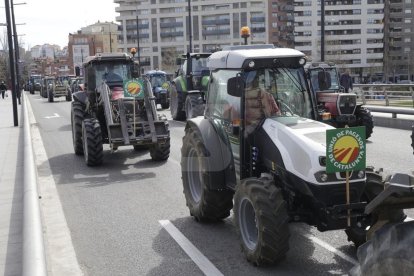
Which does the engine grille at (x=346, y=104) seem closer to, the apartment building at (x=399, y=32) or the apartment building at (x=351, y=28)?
the apartment building at (x=351, y=28)

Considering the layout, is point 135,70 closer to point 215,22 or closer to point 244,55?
point 244,55

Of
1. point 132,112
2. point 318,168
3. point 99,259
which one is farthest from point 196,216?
point 132,112

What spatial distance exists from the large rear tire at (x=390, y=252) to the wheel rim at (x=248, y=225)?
6.65ft

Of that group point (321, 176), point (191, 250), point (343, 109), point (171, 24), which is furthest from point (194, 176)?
point (171, 24)

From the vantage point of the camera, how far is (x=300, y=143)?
5.17m

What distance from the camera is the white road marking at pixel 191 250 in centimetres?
552

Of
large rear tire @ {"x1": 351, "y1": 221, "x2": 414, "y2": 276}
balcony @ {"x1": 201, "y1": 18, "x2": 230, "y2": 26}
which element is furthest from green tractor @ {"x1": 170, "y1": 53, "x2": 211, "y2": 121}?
balcony @ {"x1": 201, "y1": 18, "x2": 230, "y2": 26}

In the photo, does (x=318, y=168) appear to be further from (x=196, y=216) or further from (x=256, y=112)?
(x=196, y=216)

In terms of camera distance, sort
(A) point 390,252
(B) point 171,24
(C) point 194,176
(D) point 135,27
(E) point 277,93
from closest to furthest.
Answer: (A) point 390,252 → (E) point 277,93 → (C) point 194,176 → (B) point 171,24 → (D) point 135,27

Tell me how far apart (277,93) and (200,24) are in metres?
131

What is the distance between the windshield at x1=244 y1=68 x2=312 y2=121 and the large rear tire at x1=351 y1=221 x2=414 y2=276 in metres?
2.70

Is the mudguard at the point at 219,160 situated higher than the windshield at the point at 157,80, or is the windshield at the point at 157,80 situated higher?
the windshield at the point at 157,80

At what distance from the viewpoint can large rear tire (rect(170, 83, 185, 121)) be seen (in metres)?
21.2

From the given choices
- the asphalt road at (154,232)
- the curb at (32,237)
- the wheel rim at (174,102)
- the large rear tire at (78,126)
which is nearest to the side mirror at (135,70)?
the large rear tire at (78,126)
